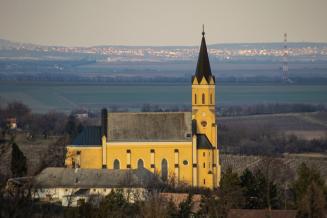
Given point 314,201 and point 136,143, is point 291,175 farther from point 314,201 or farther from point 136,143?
point 314,201

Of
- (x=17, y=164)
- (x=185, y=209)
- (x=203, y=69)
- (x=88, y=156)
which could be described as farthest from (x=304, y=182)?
(x=203, y=69)

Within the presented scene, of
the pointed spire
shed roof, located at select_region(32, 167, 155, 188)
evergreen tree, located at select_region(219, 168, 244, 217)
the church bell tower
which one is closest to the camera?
evergreen tree, located at select_region(219, 168, 244, 217)

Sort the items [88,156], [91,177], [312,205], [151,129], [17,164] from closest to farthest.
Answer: [312,205] < [17,164] < [91,177] < [88,156] < [151,129]

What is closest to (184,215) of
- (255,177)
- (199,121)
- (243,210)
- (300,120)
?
(243,210)

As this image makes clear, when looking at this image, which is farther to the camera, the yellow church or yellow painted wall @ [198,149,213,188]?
the yellow church

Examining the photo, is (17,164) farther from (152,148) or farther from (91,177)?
(152,148)

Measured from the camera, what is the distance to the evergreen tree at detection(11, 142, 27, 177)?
58062 millimetres

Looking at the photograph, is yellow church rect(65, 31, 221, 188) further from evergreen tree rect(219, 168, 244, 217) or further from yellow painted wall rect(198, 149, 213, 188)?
evergreen tree rect(219, 168, 244, 217)

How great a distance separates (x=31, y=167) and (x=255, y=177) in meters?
14.8

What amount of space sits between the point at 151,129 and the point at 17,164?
43.8ft

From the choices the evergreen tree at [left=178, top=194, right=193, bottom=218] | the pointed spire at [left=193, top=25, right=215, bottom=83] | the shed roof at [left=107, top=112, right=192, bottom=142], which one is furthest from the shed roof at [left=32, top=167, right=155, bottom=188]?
the evergreen tree at [left=178, top=194, right=193, bottom=218]

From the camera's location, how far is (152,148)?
7119 centimetres

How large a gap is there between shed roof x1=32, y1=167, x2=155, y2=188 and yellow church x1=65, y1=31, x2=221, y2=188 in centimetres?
366

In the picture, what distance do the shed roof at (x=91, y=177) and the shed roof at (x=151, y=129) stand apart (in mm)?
4762
